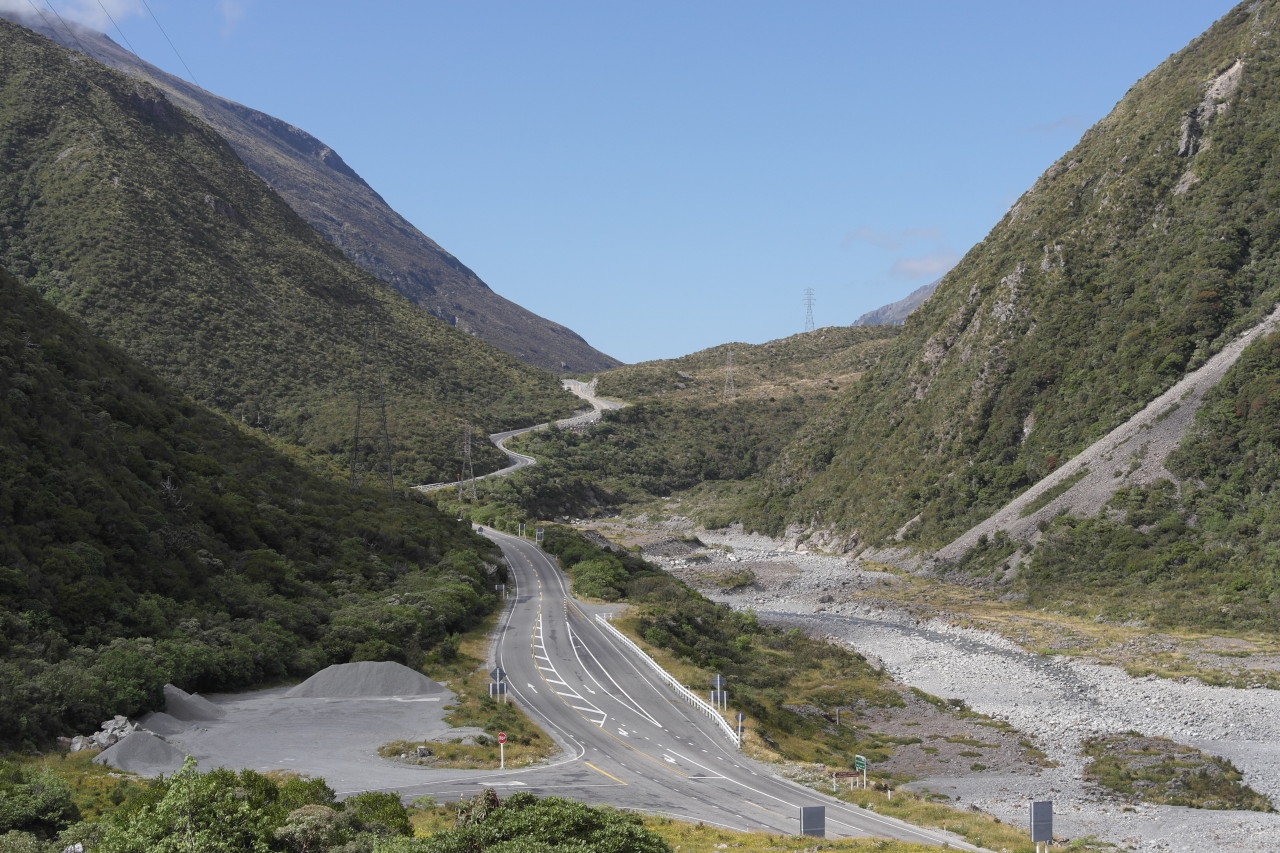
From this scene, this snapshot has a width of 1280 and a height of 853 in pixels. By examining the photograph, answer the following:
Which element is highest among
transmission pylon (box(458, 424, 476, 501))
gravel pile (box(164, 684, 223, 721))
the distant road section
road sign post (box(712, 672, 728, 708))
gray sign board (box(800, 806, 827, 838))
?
the distant road section

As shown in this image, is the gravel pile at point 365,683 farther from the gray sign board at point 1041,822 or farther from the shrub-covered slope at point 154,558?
the gray sign board at point 1041,822

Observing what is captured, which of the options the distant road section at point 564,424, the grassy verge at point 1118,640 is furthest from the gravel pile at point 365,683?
the distant road section at point 564,424

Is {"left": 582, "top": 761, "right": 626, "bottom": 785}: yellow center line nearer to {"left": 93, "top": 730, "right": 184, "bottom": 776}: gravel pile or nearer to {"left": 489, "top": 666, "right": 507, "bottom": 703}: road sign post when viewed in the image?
{"left": 489, "top": 666, "right": 507, "bottom": 703}: road sign post

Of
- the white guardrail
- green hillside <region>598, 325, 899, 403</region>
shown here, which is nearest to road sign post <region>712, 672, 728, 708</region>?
the white guardrail

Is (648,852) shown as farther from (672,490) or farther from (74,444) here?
(672,490)

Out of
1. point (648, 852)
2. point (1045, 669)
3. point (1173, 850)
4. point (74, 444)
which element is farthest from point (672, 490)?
point (648, 852)

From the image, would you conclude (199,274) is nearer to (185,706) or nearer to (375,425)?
(375,425)
